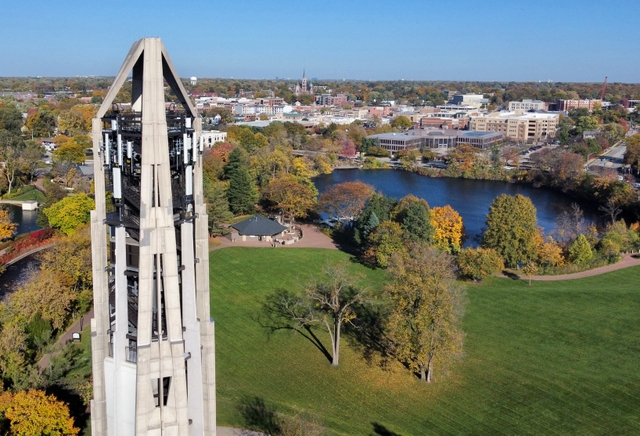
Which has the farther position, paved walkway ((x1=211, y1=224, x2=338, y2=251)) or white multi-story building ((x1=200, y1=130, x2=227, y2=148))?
white multi-story building ((x1=200, y1=130, x2=227, y2=148))

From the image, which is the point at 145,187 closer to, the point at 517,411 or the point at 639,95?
the point at 517,411

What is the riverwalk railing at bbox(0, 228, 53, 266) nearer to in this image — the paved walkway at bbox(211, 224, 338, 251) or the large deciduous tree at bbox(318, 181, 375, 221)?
the paved walkway at bbox(211, 224, 338, 251)

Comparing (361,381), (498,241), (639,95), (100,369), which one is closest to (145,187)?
(100,369)

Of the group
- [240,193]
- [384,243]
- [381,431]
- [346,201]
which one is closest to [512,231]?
[384,243]

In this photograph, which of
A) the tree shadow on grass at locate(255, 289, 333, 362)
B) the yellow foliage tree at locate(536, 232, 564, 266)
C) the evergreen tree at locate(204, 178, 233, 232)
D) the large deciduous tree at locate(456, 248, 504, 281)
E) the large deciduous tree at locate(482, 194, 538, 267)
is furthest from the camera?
the evergreen tree at locate(204, 178, 233, 232)

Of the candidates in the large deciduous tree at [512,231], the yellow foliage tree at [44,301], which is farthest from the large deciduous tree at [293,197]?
the yellow foliage tree at [44,301]

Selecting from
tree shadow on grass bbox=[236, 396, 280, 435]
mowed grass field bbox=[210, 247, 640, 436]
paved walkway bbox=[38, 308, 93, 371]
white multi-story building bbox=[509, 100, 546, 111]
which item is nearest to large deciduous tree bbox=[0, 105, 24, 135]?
paved walkway bbox=[38, 308, 93, 371]
